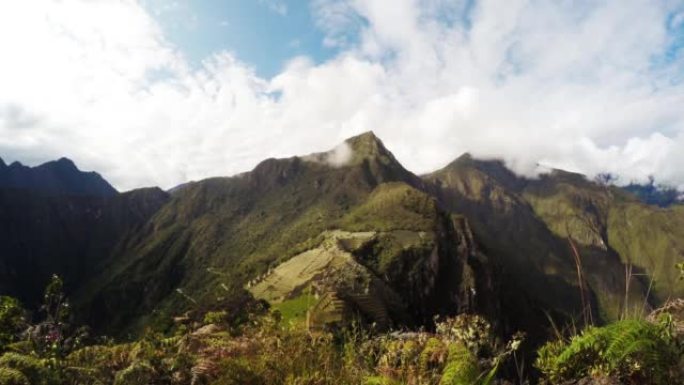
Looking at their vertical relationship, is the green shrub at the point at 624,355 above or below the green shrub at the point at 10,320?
below

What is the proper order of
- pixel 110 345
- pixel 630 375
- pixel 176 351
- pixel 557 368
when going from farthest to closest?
pixel 110 345 → pixel 176 351 → pixel 557 368 → pixel 630 375

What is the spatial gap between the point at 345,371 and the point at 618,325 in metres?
2.94

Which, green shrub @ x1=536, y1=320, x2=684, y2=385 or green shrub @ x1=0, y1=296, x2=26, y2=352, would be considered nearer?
green shrub @ x1=536, y1=320, x2=684, y2=385

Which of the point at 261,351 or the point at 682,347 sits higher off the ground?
the point at 261,351

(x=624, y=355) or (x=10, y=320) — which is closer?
(x=624, y=355)

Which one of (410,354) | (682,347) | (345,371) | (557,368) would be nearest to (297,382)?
(345,371)

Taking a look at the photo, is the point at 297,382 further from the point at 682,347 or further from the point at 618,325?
the point at 682,347

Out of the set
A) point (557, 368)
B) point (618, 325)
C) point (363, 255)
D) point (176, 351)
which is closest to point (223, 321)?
point (176, 351)

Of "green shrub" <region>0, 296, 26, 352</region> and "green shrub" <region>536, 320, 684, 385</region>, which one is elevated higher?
"green shrub" <region>0, 296, 26, 352</region>

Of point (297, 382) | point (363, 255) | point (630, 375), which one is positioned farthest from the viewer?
point (363, 255)

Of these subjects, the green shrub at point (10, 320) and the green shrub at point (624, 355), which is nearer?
the green shrub at point (624, 355)

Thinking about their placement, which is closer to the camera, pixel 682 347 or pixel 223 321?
pixel 682 347

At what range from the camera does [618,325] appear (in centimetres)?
571

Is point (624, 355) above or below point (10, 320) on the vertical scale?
below
